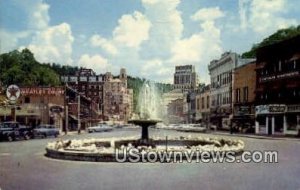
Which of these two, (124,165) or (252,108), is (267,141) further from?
(124,165)

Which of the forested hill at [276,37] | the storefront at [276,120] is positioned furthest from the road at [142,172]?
the forested hill at [276,37]

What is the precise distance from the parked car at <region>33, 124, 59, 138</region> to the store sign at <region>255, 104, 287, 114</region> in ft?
6.45

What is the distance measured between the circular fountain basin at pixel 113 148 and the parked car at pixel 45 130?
168 millimetres

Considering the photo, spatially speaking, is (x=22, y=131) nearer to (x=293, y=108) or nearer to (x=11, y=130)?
(x=11, y=130)

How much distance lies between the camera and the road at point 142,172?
4.98 metres

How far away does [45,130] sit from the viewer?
559 cm

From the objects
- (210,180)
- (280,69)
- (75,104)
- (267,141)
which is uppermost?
(280,69)

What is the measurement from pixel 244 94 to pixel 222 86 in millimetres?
227

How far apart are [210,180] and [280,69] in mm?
1347

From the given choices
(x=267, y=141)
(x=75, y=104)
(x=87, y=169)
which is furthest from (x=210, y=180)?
(x=75, y=104)

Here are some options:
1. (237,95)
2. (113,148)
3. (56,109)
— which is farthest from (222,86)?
(56,109)

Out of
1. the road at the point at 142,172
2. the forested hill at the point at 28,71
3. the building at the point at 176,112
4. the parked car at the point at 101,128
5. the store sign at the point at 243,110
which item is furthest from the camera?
the building at the point at 176,112

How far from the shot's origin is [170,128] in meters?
6.16

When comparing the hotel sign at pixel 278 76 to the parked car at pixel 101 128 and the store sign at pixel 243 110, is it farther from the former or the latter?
the parked car at pixel 101 128
